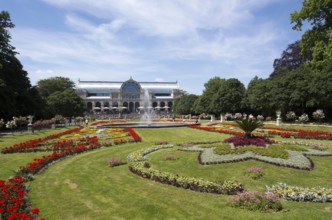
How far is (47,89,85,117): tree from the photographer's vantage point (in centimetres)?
5827

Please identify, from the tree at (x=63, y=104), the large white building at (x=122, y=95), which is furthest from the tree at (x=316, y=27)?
the large white building at (x=122, y=95)

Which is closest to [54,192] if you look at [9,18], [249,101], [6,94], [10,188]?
[10,188]

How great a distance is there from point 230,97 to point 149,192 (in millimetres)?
48998

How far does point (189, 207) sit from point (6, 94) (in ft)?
119

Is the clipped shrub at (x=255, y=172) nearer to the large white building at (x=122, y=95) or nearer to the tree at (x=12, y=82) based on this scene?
the tree at (x=12, y=82)

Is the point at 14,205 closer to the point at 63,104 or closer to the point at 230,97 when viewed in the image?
the point at 230,97

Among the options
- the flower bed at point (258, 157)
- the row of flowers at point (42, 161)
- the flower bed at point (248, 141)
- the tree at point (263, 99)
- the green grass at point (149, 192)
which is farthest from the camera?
the tree at point (263, 99)

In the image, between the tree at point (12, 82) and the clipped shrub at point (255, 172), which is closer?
the clipped shrub at point (255, 172)

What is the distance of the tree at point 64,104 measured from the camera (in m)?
58.3

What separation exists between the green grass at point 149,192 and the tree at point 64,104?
46.4 m

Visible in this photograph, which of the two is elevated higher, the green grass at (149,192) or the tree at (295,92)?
the tree at (295,92)

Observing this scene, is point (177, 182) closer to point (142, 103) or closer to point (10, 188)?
point (10, 188)

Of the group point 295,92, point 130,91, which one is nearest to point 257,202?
point 295,92

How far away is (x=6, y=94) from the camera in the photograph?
36.6m
